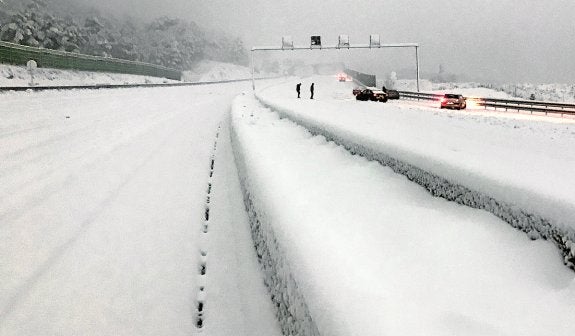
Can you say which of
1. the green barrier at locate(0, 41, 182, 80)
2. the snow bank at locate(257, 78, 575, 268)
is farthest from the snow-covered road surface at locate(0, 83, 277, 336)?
the green barrier at locate(0, 41, 182, 80)

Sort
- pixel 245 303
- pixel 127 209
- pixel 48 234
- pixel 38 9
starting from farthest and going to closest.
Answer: pixel 38 9
pixel 127 209
pixel 48 234
pixel 245 303

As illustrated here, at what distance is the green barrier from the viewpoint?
35.7m

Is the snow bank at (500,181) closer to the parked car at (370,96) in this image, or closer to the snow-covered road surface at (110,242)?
the snow-covered road surface at (110,242)

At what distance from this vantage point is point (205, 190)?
285 inches

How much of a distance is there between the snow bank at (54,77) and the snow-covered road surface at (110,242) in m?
27.2

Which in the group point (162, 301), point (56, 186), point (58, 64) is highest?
point (58, 64)

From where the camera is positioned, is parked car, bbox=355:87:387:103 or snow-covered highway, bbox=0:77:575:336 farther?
parked car, bbox=355:87:387:103

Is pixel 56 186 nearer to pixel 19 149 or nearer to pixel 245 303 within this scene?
pixel 19 149

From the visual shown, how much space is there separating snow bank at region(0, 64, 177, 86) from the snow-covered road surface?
27.2 meters

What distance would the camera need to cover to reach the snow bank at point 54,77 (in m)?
33.4

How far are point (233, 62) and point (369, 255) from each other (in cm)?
16831

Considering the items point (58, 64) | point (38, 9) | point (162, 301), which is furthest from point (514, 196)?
point (38, 9)

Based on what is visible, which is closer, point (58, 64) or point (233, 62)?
point (58, 64)

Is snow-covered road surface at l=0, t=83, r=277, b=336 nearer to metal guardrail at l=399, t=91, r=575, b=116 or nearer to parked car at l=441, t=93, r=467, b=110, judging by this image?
metal guardrail at l=399, t=91, r=575, b=116
